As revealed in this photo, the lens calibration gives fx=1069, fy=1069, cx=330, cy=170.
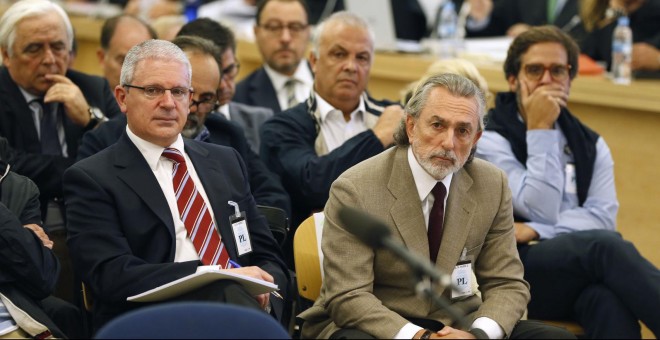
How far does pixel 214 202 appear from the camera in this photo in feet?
12.2

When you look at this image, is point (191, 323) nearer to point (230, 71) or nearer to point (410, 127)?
point (410, 127)

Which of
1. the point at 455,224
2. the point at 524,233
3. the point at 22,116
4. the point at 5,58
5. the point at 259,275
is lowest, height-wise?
the point at 524,233

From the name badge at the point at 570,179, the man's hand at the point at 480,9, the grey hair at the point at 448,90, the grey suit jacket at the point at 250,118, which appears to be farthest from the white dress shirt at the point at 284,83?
the grey hair at the point at 448,90

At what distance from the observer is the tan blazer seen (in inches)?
136

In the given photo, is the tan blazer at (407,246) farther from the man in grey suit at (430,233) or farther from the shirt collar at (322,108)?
the shirt collar at (322,108)

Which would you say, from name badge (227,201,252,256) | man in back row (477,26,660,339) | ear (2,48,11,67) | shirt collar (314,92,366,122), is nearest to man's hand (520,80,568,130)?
man in back row (477,26,660,339)

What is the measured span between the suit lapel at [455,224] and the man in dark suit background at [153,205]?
23.3 inches

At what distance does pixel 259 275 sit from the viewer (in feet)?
11.6

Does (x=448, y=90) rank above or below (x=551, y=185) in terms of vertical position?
above

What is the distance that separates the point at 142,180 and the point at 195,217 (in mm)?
226

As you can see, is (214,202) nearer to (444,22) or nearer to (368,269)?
(368,269)

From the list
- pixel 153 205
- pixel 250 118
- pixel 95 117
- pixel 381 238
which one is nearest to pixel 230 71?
pixel 250 118

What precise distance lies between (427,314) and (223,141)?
4.48 feet

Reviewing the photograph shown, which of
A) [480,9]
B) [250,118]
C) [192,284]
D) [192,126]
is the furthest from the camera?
[480,9]
